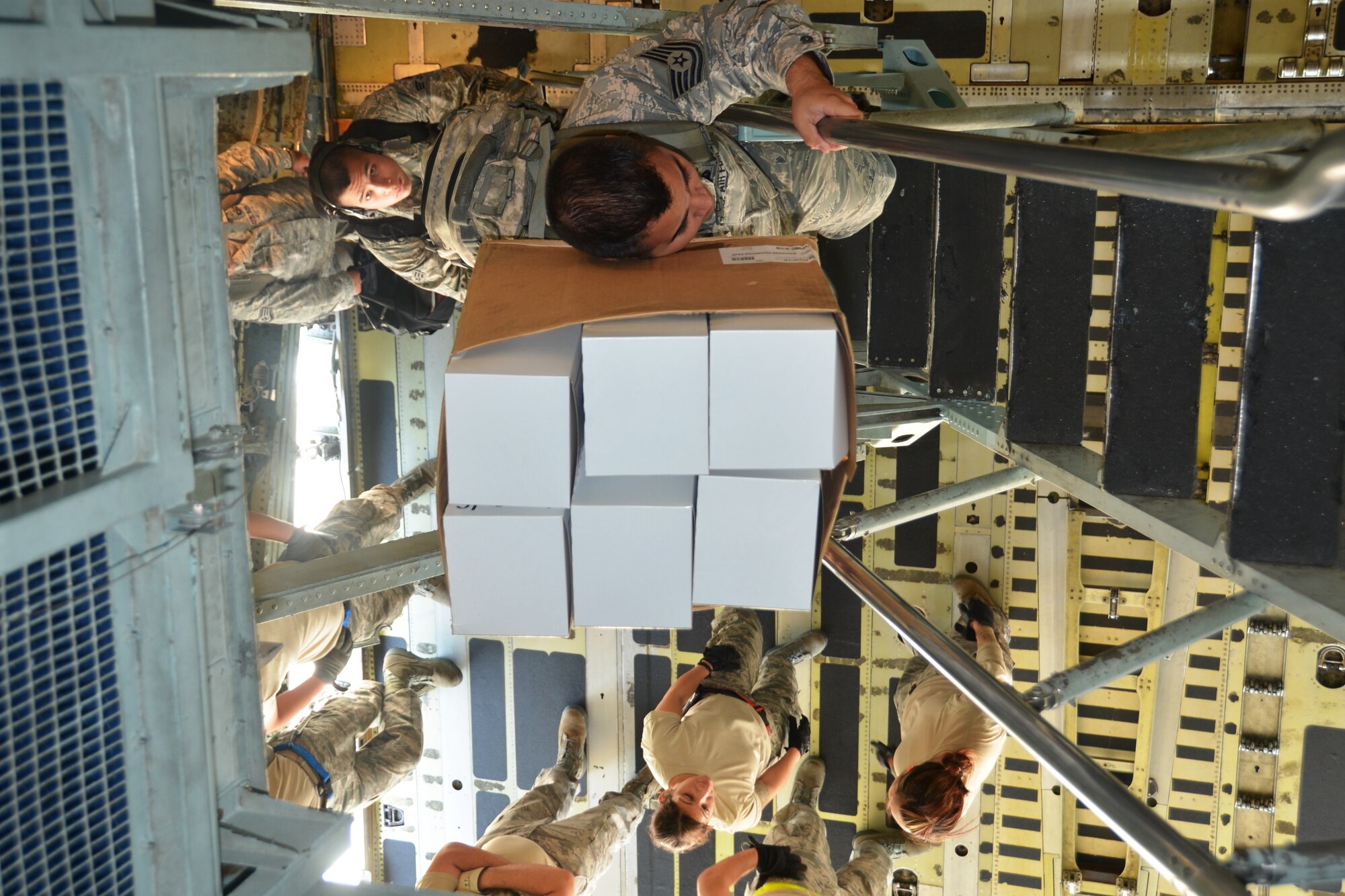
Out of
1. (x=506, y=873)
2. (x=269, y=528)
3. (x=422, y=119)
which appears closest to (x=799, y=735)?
(x=506, y=873)

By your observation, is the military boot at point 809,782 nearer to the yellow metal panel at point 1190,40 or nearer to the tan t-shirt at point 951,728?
the tan t-shirt at point 951,728

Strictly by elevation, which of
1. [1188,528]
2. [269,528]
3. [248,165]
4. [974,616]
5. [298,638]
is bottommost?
[974,616]

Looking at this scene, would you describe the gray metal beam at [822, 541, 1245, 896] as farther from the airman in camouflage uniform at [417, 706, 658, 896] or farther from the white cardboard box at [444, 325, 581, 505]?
the airman in camouflage uniform at [417, 706, 658, 896]

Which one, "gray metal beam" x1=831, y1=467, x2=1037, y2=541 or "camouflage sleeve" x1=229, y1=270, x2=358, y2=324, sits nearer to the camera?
"gray metal beam" x1=831, y1=467, x2=1037, y2=541

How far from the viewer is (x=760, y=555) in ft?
A: 7.82

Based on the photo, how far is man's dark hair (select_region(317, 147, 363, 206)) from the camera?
376 centimetres

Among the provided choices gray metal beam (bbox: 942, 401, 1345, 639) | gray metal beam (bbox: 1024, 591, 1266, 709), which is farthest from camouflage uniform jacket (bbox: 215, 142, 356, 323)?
gray metal beam (bbox: 1024, 591, 1266, 709)

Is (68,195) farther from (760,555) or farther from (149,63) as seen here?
(760,555)

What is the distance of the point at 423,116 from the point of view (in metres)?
4.54

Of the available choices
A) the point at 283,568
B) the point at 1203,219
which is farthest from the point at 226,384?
the point at 1203,219

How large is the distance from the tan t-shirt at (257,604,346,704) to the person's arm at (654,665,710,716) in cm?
186

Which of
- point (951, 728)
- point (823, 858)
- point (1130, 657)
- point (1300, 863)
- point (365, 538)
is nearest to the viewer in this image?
point (1300, 863)

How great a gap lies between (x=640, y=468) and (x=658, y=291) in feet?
1.56

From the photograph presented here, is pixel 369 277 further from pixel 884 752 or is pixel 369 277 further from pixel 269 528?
pixel 884 752
